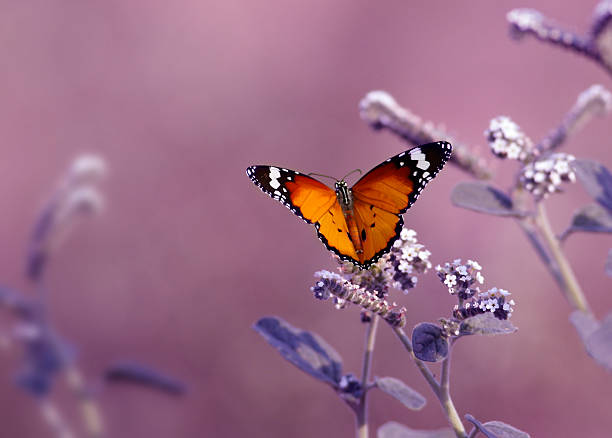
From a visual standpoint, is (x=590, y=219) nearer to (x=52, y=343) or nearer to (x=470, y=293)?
(x=470, y=293)

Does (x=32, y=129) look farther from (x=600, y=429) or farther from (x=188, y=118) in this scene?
(x=600, y=429)

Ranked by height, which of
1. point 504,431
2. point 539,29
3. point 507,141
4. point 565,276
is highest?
point 539,29

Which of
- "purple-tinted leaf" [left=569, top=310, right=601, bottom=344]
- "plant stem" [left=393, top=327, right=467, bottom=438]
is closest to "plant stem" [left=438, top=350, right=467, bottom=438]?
"plant stem" [left=393, top=327, right=467, bottom=438]

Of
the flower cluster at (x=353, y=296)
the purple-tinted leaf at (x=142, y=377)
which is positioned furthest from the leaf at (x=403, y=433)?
the purple-tinted leaf at (x=142, y=377)

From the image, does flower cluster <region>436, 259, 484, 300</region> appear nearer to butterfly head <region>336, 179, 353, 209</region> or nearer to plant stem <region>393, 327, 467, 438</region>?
plant stem <region>393, 327, 467, 438</region>

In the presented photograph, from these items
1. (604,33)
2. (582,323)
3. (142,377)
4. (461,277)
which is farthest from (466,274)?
(142,377)

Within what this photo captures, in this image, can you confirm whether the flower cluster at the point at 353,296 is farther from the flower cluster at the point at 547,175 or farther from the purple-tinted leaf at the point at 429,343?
the flower cluster at the point at 547,175
